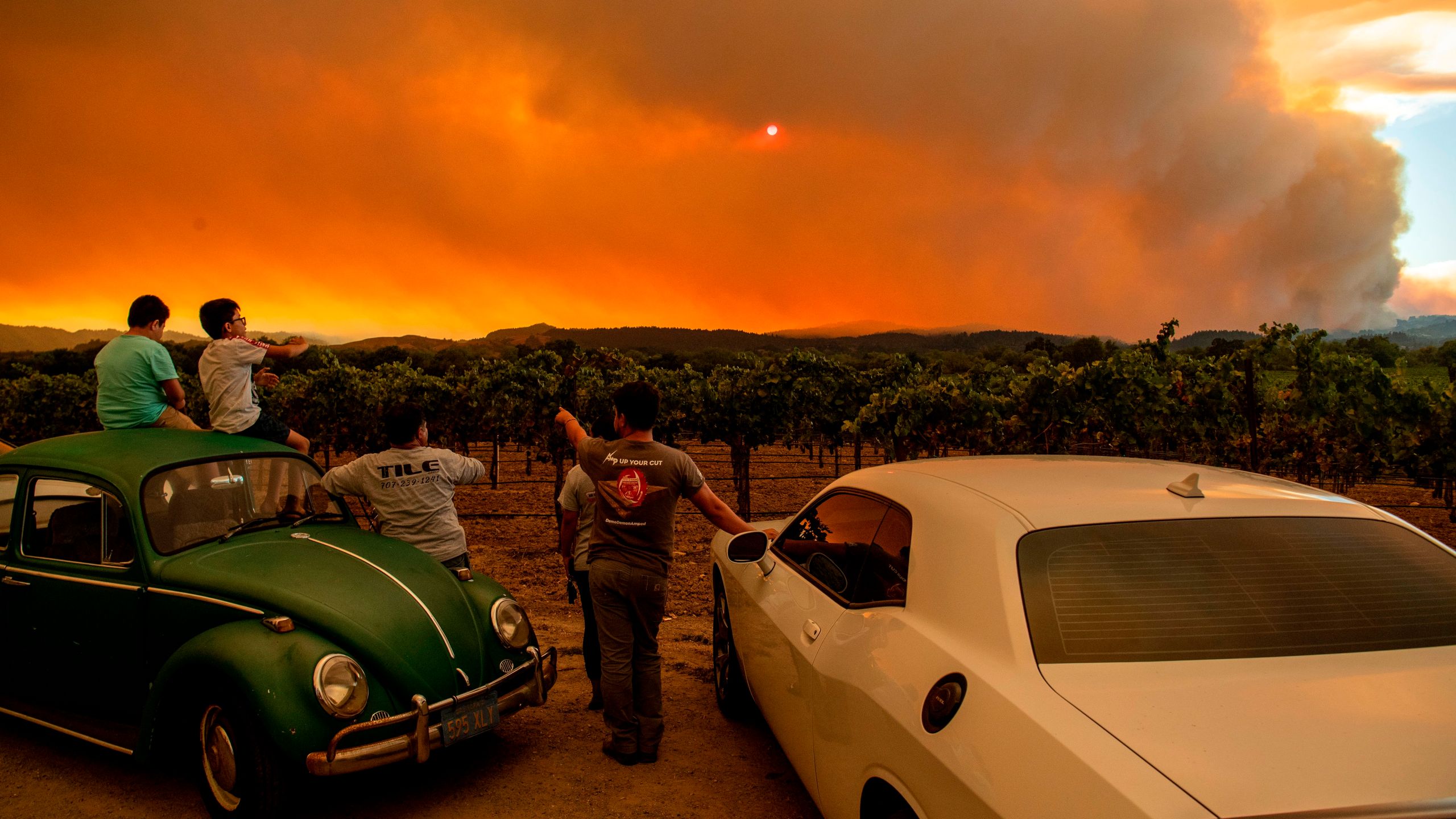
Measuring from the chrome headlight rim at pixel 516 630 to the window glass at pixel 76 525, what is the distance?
1.72 metres

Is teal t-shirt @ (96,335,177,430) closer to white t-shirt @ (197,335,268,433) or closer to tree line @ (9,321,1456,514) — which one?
white t-shirt @ (197,335,268,433)

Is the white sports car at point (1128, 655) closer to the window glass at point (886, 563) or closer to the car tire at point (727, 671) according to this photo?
the window glass at point (886, 563)

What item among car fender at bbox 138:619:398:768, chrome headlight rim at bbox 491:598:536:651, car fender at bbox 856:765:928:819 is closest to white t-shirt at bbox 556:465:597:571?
chrome headlight rim at bbox 491:598:536:651

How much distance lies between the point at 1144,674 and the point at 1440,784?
1.90ft

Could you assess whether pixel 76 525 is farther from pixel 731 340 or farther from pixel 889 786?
pixel 731 340

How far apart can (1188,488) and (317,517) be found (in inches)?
170

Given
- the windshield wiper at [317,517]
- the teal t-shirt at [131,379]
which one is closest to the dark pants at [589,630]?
the windshield wiper at [317,517]

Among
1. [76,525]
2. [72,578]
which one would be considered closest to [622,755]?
[72,578]

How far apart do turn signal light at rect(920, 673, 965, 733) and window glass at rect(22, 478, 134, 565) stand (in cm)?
382

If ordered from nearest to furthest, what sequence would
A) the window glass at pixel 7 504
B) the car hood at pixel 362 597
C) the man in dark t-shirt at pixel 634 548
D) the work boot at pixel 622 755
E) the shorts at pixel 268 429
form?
the car hood at pixel 362 597 < the man in dark t-shirt at pixel 634 548 < the work boot at pixel 622 755 < the window glass at pixel 7 504 < the shorts at pixel 268 429

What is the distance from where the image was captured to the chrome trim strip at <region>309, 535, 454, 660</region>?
3.97 m

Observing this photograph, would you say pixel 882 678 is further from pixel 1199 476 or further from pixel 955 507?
pixel 1199 476

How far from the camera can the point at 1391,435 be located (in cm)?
1105

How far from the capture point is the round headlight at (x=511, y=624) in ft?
14.1
